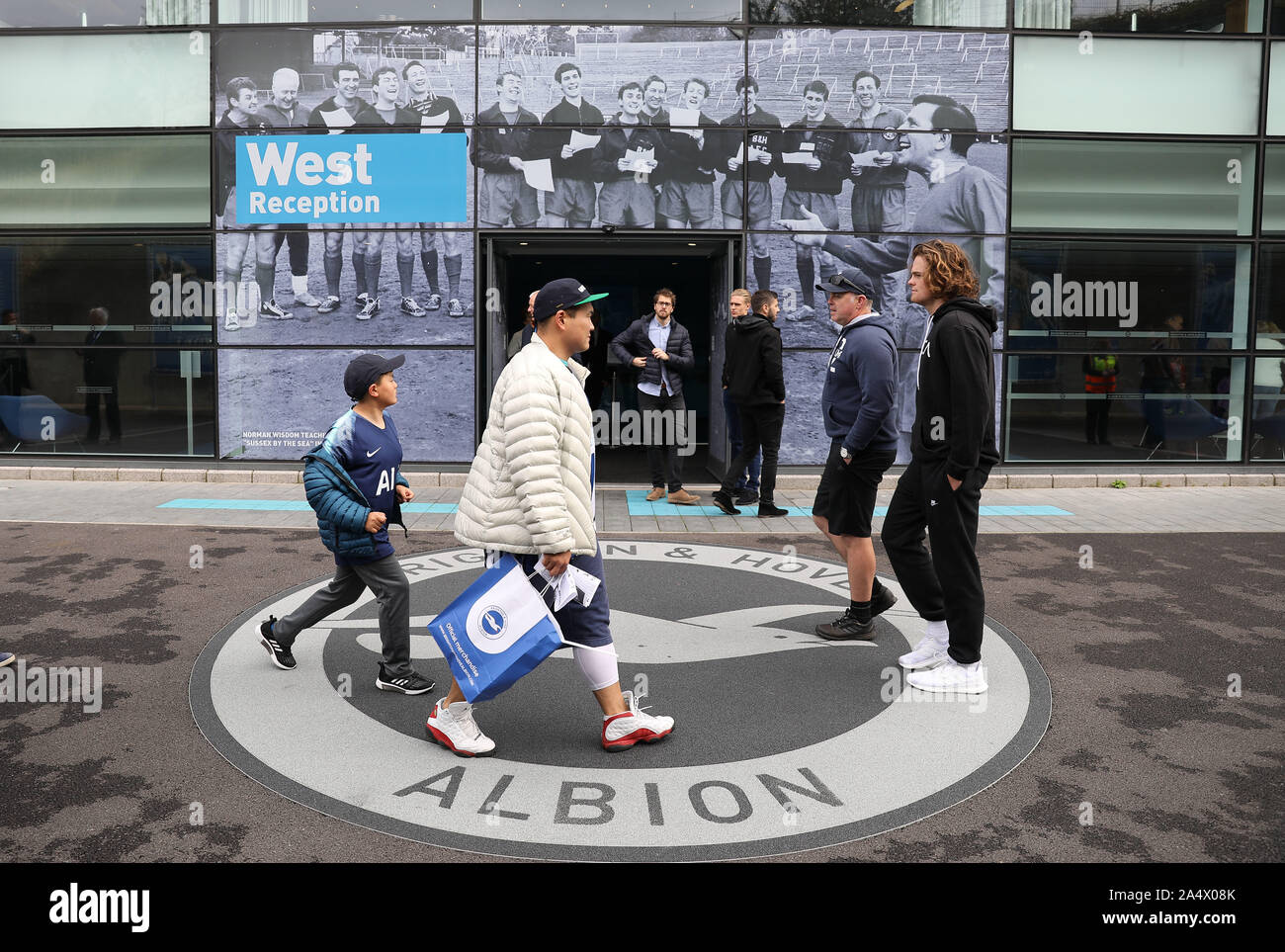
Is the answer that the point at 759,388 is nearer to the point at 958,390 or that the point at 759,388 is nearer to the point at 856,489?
the point at 856,489

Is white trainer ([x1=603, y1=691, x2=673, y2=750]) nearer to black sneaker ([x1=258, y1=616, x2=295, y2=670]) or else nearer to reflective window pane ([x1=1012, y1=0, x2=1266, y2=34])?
black sneaker ([x1=258, y1=616, x2=295, y2=670])

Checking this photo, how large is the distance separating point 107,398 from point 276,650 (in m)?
9.10

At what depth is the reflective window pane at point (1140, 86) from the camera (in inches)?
509

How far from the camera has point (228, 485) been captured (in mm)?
12055

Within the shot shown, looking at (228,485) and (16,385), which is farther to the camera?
(16,385)

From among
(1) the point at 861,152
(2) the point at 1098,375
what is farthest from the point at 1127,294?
(1) the point at 861,152

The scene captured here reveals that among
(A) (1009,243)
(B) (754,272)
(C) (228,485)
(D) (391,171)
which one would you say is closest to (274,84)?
(D) (391,171)

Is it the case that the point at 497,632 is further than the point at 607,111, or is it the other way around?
the point at 607,111

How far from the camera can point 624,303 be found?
712 inches

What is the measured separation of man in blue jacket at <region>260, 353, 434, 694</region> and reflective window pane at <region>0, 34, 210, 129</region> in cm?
927

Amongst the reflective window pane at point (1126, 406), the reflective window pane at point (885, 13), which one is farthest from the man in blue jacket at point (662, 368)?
the reflective window pane at point (1126, 406)

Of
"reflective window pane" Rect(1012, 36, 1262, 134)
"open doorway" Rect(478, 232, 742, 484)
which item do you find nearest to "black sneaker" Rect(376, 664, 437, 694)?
"open doorway" Rect(478, 232, 742, 484)
